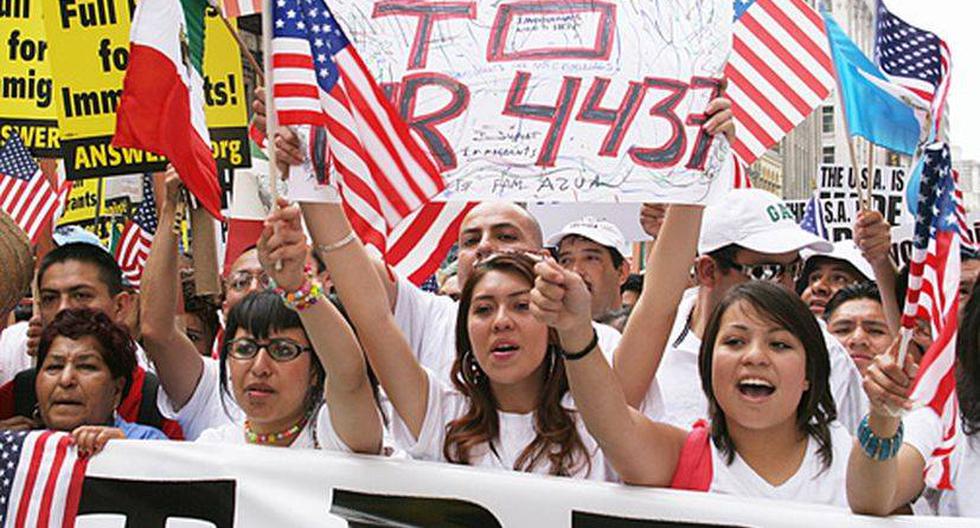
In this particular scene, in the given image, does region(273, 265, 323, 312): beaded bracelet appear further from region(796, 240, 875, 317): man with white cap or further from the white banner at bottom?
region(796, 240, 875, 317): man with white cap

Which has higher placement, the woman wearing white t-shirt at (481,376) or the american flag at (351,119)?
the american flag at (351,119)

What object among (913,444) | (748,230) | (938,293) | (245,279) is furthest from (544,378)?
(245,279)

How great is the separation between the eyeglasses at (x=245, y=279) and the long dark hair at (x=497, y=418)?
6.22 ft

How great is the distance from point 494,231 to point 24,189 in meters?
3.16

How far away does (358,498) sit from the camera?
348cm

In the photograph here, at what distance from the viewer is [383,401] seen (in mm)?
4113

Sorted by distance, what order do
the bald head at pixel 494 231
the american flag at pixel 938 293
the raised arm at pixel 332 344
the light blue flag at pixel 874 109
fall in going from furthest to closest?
the bald head at pixel 494 231 < the light blue flag at pixel 874 109 < the raised arm at pixel 332 344 < the american flag at pixel 938 293

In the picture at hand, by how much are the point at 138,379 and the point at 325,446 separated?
121 centimetres

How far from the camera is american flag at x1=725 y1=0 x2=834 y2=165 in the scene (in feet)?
21.6

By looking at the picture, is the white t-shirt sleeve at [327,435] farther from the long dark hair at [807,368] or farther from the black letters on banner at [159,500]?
the long dark hair at [807,368]

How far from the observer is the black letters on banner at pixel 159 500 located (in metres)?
3.60

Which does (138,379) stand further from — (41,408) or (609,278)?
(609,278)

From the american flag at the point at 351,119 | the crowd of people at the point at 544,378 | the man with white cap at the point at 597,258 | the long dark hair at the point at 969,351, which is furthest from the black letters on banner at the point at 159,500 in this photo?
the man with white cap at the point at 597,258

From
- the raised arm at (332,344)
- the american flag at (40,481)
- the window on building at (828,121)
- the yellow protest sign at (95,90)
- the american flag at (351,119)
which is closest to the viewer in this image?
the raised arm at (332,344)
